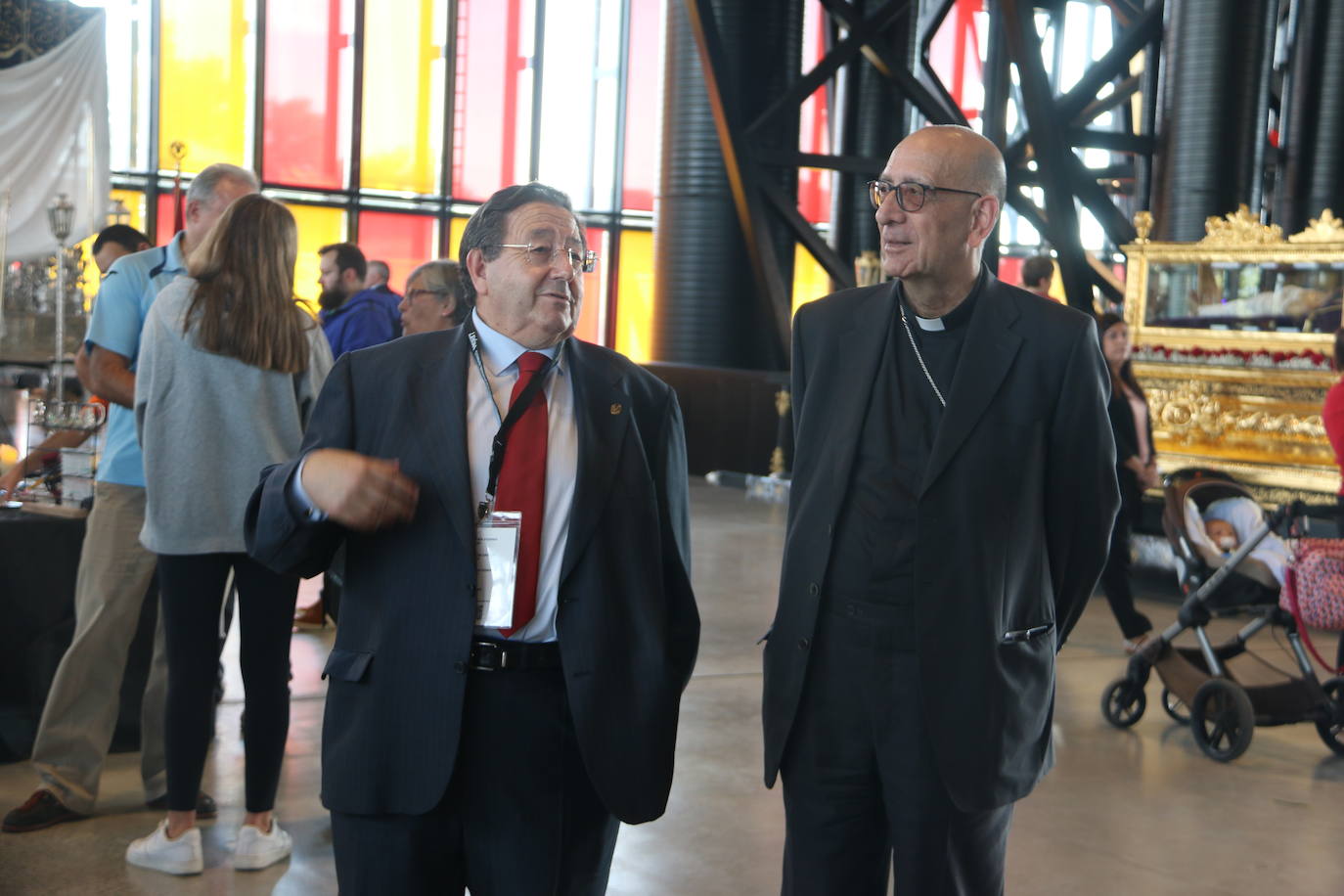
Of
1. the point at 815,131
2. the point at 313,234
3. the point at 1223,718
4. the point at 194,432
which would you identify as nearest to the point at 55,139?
the point at 313,234

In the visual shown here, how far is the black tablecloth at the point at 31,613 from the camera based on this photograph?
4277 millimetres

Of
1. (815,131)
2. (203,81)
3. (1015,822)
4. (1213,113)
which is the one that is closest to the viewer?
(1015,822)

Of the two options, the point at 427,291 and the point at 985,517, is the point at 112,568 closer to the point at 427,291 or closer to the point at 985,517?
the point at 427,291

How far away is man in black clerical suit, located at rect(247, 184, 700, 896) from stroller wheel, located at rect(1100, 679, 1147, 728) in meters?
3.68

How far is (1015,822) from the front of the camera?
4238 millimetres

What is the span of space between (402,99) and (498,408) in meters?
16.1

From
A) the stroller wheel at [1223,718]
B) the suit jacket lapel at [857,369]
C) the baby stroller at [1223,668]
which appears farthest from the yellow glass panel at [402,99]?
the suit jacket lapel at [857,369]

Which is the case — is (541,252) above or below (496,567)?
above

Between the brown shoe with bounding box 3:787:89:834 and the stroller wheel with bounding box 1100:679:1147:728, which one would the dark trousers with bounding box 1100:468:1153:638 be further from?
the brown shoe with bounding box 3:787:89:834

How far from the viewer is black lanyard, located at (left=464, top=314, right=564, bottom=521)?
2043 millimetres

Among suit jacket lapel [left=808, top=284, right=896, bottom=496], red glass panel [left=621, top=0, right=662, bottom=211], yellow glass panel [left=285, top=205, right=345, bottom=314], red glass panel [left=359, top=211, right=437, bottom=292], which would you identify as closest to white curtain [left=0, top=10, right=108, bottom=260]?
yellow glass panel [left=285, top=205, right=345, bottom=314]

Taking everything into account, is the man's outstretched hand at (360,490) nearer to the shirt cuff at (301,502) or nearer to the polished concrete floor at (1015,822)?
the shirt cuff at (301,502)

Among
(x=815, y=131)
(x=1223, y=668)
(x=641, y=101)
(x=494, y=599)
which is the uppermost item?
(x=641, y=101)

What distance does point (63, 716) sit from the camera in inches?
150
